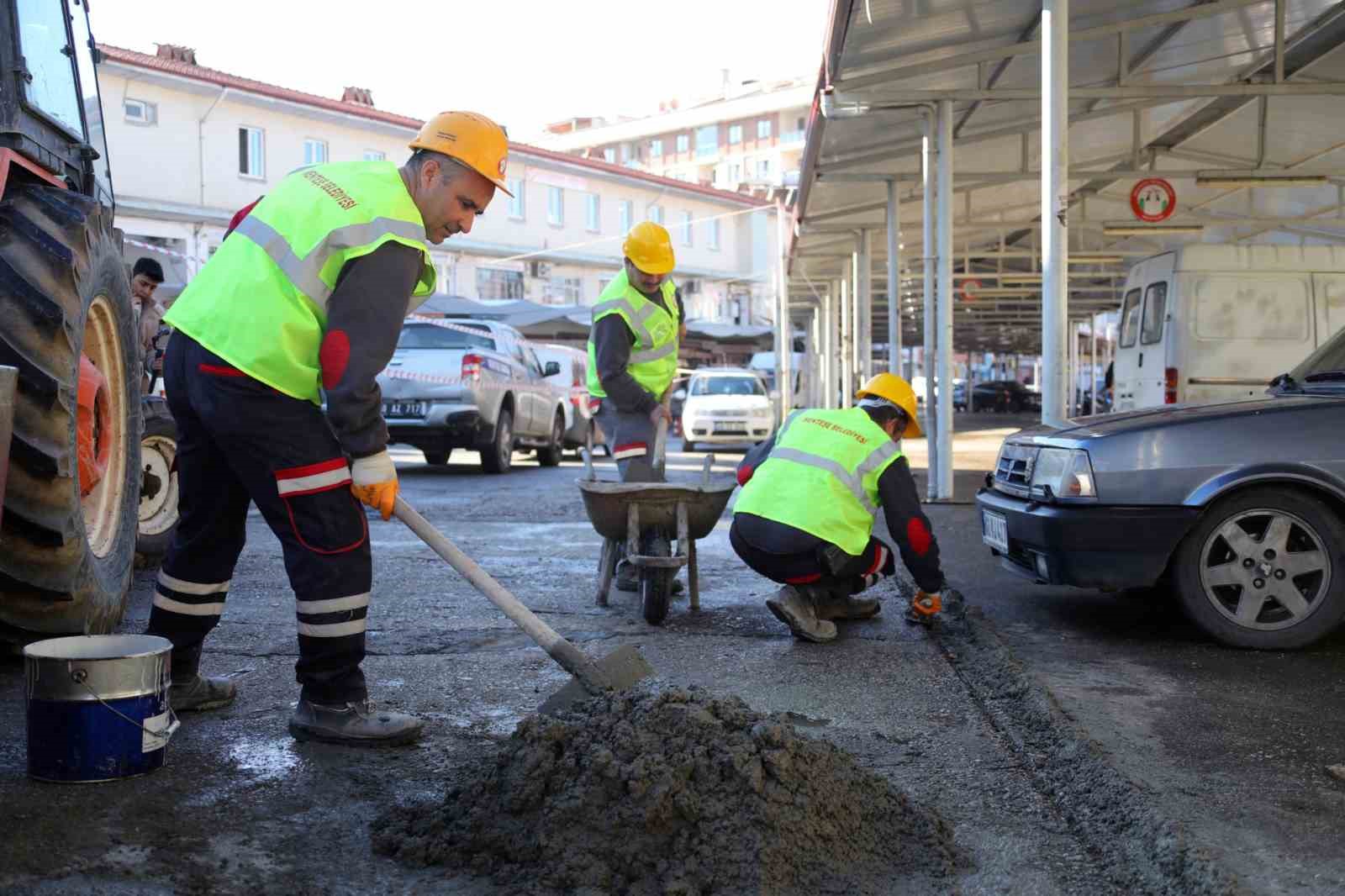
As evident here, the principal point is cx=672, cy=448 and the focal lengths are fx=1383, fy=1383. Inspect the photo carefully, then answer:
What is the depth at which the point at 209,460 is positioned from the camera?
4.27m

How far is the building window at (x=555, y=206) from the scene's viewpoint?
46.8m

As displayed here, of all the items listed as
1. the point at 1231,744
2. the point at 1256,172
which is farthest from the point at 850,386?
the point at 1231,744

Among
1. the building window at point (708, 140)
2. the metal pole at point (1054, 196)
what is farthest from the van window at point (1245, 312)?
the building window at point (708, 140)

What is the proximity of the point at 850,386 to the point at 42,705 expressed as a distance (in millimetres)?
22581

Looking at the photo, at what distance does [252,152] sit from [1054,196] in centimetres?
3066

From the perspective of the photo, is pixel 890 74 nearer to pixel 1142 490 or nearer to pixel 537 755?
pixel 1142 490

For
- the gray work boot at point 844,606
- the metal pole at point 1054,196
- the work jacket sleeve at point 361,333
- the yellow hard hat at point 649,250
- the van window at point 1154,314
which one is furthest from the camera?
the van window at point 1154,314

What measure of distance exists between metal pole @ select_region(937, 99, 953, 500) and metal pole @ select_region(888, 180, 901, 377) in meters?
2.86

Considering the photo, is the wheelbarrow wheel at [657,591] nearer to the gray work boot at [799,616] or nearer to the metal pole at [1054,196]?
the gray work boot at [799,616]

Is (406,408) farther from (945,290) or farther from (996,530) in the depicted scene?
(996,530)

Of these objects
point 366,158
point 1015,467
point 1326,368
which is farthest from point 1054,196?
point 366,158

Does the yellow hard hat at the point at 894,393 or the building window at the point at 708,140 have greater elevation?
the building window at the point at 708,140

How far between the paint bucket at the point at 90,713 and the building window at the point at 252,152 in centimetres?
3396

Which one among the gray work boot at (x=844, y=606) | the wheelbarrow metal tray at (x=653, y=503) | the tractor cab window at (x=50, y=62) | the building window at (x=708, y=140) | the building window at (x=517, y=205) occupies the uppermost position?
the building window at (x=708, y=140)
